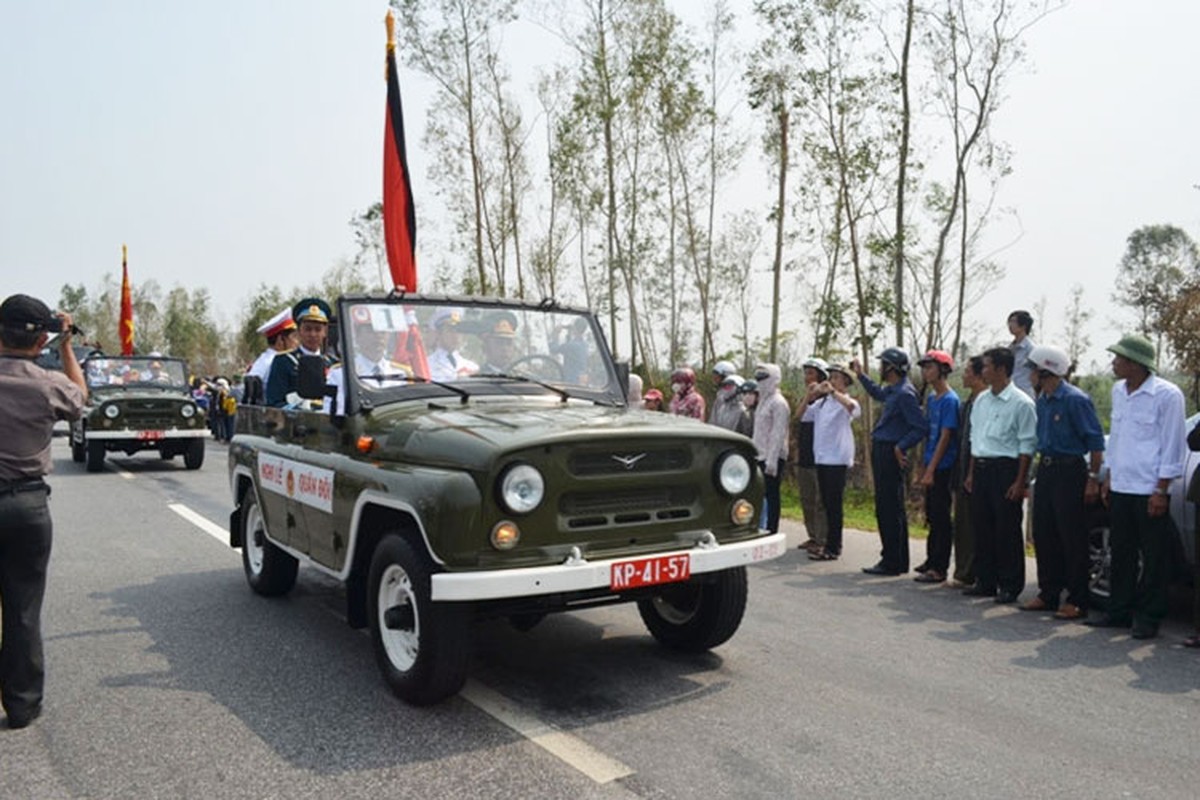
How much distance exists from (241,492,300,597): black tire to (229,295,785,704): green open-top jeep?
672mm

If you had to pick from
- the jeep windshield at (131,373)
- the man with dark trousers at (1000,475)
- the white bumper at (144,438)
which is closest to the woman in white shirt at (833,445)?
the man with dark trousers at (1000,475)

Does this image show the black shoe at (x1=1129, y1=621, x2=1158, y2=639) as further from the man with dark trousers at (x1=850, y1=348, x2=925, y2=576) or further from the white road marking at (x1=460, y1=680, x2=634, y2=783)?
the white road marking at (x1=460, y1=680, x2=634, y2=783)

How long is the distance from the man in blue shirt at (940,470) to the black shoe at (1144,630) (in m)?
1.92

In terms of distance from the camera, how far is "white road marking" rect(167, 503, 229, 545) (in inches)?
402

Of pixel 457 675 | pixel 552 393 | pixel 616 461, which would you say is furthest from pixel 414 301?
pixel 457 675

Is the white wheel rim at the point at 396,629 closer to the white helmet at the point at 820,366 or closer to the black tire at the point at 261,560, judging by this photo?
the black tire at the point at 261,560

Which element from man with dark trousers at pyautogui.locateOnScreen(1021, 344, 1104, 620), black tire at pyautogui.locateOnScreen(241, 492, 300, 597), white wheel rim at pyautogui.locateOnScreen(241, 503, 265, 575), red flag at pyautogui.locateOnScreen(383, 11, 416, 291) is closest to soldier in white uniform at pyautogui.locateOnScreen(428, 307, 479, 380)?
black tire at pyautogui.locateOnScreen(241, 492, 300, 597)

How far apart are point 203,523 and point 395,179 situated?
4.49 metres

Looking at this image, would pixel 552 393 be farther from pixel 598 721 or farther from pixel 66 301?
pixel 66 301

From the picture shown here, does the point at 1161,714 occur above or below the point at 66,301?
below

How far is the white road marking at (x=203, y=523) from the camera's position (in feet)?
33.5

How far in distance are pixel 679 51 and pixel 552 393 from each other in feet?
64.0

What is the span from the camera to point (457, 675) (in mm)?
4445

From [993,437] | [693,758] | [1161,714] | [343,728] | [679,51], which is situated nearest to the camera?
[693,758]
